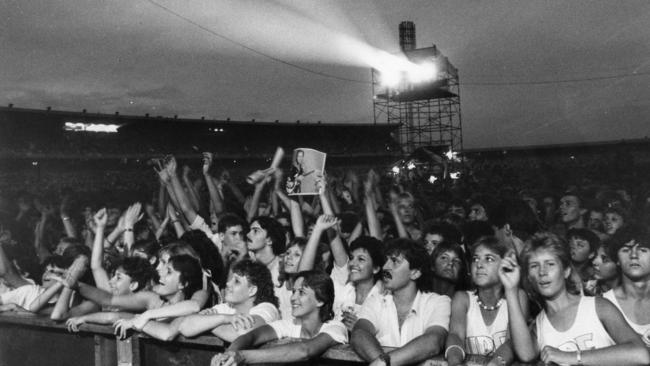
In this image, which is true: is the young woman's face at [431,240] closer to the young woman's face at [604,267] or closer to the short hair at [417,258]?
the short hair at [417,258]

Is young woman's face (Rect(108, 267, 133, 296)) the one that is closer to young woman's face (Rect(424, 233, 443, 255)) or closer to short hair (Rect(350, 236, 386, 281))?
short hair (Rect(350, 236, 386, 281))

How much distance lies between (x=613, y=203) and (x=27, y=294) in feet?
19.9

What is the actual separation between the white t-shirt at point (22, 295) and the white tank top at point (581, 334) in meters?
4.51

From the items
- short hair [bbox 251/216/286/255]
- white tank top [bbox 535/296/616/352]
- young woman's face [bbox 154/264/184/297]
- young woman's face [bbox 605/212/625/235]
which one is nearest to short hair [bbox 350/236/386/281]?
short hair [bbox 251/216/286/255]

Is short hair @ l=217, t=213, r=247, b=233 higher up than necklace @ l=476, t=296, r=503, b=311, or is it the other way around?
short hair @ l=217, t=213, r=247, b=233

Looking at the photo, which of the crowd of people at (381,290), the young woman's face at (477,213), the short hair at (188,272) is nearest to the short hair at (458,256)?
the crowd of people at (381,290)

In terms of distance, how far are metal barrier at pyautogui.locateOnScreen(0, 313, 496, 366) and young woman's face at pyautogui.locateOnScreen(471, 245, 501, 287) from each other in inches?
34.0

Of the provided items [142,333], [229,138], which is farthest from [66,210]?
[229,138]

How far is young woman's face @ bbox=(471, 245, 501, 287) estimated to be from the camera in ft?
12.6

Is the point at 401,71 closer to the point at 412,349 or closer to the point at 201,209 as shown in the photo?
the point at 201,209

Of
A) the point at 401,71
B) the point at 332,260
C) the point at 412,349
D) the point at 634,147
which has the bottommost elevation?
the point at 412,349

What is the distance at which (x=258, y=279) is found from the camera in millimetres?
4195

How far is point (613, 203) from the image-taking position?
6562 mm

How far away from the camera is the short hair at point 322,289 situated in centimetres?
387
